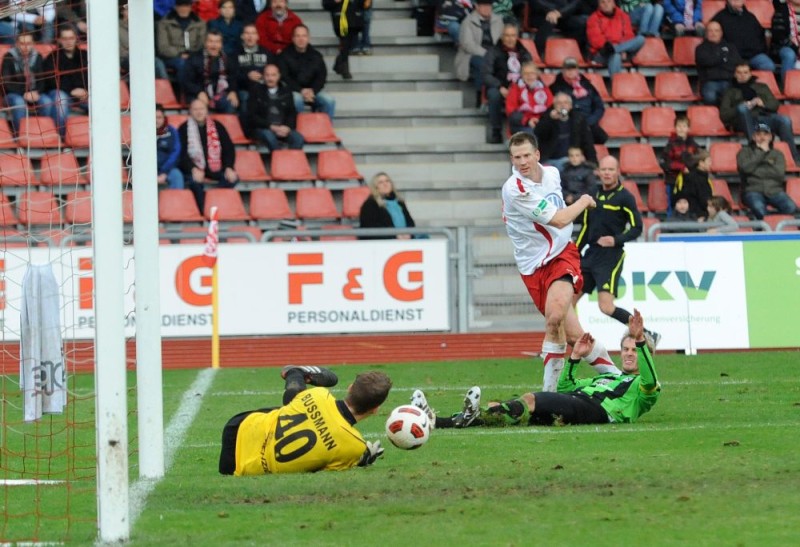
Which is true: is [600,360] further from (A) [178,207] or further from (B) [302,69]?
(B) [302,69]

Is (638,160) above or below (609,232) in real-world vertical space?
above

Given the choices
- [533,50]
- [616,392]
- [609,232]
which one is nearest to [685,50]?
[533,50]

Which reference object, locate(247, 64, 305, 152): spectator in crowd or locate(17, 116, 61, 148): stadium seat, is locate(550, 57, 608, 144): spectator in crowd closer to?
locate(247, 64, 305, 152): spectator in crowd

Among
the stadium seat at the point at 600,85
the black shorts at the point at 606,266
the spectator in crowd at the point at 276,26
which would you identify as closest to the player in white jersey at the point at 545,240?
the black shorts at the point at 606,266

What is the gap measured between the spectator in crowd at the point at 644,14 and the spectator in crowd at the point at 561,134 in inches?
151

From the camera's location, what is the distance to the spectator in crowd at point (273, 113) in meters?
21.2

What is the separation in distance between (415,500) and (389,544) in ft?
3.65

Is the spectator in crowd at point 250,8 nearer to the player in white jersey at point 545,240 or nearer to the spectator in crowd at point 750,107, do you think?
the spectator in crowd at point 750,107

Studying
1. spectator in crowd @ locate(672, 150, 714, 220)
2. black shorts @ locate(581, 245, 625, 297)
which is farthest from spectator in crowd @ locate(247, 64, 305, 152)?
black shorts @ locate(581, 245, 625, 297)

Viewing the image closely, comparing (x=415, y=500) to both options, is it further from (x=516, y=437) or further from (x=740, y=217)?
(x=740, y=217)

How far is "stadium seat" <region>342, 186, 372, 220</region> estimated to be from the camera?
20.7 metres

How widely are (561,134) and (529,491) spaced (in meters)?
14.1

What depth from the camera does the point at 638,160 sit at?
22438 millimetres

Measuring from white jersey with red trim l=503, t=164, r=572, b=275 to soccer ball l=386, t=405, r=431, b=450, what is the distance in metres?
2.89
